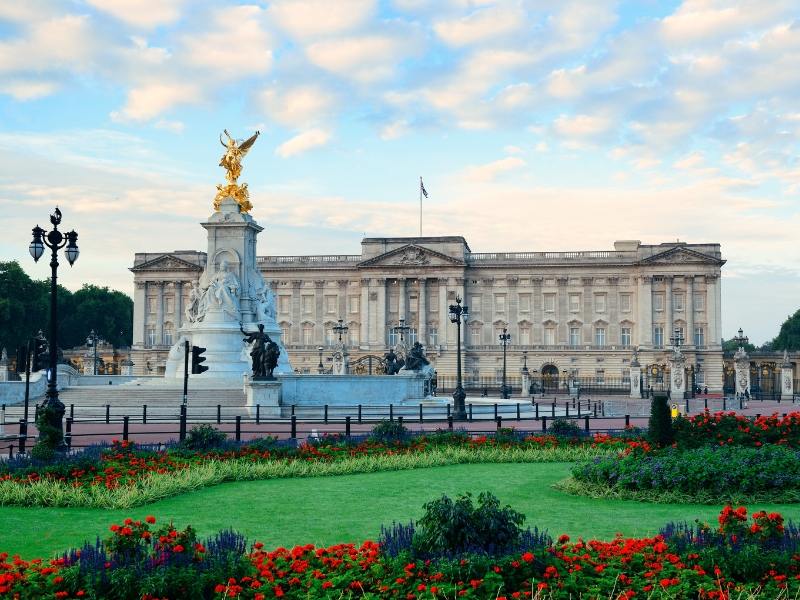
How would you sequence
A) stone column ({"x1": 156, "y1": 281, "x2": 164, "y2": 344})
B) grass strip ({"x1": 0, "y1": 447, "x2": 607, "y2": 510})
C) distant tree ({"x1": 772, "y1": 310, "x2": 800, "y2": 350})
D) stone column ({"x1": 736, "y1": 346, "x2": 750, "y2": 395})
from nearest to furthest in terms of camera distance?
1. grass strip ({"x1": 0, "y1": 447, "x2": 607, "y2": 510})
2. stone column ({"x1": 736, "y1": 346, "x2": 750, "y2": 395})
3. stone column ({"x1": 156, "y1": 281, "x2": 164, "y2": 344})
4. distant tree ({"x1": 772, "y1": 310, "x2": 800, "y2": 350})

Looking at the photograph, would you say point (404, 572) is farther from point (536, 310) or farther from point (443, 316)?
point (536, 310)

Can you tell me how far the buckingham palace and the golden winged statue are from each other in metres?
54.0

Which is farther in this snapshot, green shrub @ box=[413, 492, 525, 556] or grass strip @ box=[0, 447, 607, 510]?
grass strip @ box=[0, 447, 607, 510]

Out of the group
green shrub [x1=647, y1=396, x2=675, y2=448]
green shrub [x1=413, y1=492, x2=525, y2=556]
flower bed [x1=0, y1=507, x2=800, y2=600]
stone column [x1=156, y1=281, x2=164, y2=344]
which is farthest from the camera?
stone column [x1=156, y1=281, x2=164, y2=344]

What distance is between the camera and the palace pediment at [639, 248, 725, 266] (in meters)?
94.8

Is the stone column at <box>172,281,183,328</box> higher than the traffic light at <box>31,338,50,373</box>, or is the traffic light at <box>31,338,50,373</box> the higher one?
the stone column at <box>172,281,183,328</box>

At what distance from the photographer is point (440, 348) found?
98.1 meters

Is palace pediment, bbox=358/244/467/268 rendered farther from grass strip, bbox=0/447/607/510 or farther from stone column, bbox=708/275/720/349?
grass strip, bbox=0/447/607/510

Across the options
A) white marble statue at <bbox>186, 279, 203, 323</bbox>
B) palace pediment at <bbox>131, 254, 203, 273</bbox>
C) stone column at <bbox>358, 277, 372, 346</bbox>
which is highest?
palace pediment at <bbox>131, 254, 203, 273</bbox>

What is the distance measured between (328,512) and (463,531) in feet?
14.8

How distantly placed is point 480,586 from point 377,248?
9469cm

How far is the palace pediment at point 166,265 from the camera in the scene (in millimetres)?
103312

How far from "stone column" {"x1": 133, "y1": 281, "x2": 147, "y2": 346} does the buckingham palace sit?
0.13m

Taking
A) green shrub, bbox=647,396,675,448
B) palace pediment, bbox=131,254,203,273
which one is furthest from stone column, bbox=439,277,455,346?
green shrub, bbox=647,396,675,448
